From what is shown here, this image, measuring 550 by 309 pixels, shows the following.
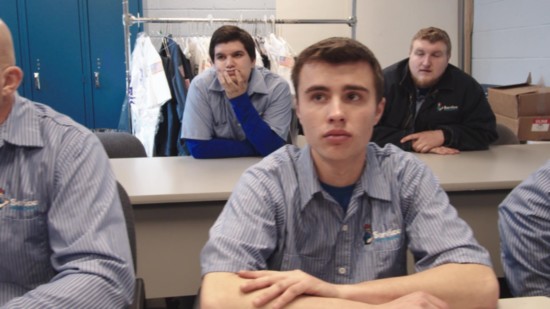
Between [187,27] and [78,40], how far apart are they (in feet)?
2.92

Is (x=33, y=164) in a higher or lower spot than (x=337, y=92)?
lower

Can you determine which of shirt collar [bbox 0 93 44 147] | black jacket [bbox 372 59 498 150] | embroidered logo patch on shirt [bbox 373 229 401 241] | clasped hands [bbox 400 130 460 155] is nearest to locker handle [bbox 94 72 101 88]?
black jacket [bbox 372 59 498 150]

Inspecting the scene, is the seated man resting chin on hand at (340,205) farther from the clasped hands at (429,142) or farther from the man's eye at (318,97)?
the clasped hands at (429,142)

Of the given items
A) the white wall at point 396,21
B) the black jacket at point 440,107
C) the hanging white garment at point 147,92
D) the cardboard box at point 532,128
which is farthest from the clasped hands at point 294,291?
the white wall at point 396,21

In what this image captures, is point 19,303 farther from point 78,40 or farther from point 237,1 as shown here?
point 237,1

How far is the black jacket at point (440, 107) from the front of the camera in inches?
109

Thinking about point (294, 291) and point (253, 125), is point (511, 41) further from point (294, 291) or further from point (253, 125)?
point (294, 291)

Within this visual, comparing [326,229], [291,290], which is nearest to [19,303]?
[291,290]

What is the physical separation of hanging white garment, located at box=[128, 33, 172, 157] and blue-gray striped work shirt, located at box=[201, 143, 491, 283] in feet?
7.52

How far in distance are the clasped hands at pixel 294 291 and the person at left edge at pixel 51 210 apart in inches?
10.6

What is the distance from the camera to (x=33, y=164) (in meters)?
1.15

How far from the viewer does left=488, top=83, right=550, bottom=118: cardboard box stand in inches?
121

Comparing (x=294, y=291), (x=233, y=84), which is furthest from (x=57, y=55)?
(x=294, y=291)

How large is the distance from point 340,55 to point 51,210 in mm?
721
